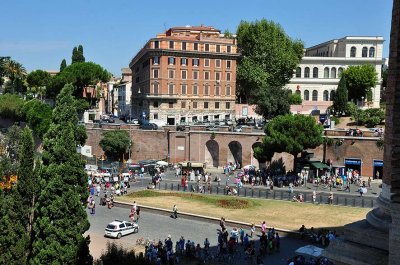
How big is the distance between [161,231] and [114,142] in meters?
24.5

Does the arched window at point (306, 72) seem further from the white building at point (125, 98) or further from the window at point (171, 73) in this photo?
the white building at point (125, 98)

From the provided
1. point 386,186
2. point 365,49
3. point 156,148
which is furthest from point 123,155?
point 365,49

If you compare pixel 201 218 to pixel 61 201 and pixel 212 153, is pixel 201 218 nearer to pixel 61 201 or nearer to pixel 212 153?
pixel 61 201

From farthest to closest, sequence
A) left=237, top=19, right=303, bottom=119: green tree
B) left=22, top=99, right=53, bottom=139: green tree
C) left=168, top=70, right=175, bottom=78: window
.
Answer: left=237, top=19, right=303, bottom=119: green tree
left=168, top=70, right=175, bottom=78: window
left=22, top=99, right=53, bottom=139: green tree

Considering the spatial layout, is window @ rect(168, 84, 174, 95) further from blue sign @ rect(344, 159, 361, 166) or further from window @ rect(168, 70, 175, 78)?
blue sign @ rect(344, 159, 361, 166)

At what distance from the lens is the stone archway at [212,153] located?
52781 millimetres

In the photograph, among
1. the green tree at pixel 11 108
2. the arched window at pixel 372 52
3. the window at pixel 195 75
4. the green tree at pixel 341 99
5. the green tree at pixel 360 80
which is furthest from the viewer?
the arched window at pixel 372 52

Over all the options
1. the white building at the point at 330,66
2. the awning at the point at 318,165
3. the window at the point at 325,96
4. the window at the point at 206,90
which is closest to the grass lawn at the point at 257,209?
the awning at the point at 318,165

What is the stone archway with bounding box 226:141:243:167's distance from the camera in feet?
171

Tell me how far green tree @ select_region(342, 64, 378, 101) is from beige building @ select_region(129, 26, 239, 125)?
64.8 ft

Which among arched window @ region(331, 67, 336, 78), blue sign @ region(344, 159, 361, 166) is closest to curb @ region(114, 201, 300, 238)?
blue sign @ region(344, 159, 361, 166)

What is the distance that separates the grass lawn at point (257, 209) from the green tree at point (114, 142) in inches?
592

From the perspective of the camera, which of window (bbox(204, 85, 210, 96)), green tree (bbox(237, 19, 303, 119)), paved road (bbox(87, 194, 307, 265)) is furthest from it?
green tree (bbox(237, 19, 303, 119))

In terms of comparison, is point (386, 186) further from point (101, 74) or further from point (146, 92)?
point (101, 74)
